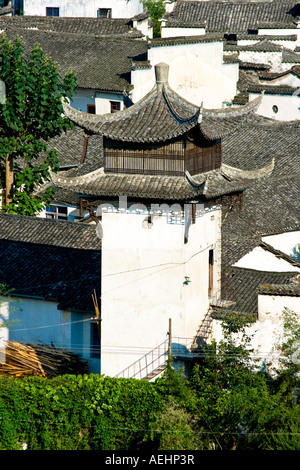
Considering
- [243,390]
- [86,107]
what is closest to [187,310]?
[243,390]

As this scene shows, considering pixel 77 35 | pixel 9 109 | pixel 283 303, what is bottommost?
pixel 283 303

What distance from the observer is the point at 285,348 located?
2433 centimetres

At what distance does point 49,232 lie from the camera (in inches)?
1364

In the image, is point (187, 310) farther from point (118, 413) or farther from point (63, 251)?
point (63, 251)

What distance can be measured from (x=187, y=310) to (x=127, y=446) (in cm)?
401

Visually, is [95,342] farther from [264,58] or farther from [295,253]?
[264,58]

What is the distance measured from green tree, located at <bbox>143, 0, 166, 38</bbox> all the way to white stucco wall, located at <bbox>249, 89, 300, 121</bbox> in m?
17.5

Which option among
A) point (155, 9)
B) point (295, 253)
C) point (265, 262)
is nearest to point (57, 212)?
point (295, 253)

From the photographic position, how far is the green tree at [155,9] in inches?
2704

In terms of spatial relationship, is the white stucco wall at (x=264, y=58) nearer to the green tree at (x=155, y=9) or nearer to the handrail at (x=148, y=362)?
the green tree at (x=155, y=9)

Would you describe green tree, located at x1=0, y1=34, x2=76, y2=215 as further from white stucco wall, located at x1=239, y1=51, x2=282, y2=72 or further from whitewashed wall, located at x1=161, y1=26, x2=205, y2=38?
whitewashed wall, located at x1=161, y1=26, x2=205, y2=38

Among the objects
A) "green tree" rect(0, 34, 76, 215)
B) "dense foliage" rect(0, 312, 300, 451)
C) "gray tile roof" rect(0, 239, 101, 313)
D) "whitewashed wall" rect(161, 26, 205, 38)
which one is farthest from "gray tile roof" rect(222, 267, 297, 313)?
"whitewashed wall" rect(161, 26, 205, 38)

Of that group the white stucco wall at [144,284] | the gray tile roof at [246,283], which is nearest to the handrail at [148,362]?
the white stucco wall at [144,284]

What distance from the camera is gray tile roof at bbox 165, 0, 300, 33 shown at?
6656 cm
